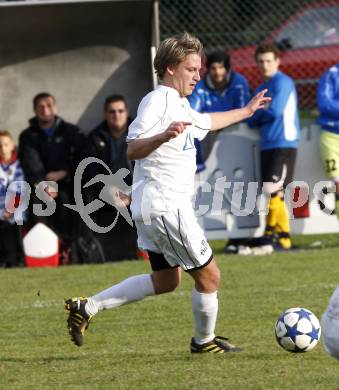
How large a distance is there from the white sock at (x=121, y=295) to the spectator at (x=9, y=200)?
490cm

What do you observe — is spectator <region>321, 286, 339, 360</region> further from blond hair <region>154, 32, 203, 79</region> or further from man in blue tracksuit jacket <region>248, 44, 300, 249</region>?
man in blue tracksuit jacket <region>248, 44, 300, 249</region>

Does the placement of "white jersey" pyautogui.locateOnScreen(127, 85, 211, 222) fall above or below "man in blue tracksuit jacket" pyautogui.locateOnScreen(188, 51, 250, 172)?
below

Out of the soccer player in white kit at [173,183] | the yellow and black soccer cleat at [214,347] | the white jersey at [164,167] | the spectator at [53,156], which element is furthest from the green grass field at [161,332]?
the white jersey at [164,167]

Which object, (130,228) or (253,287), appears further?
(130,228)

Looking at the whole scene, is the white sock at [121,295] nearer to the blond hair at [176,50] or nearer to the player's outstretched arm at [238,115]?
the player's outstretched arm at [238,115]

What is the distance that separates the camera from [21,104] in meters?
12.2

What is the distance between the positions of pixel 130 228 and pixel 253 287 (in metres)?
2.75

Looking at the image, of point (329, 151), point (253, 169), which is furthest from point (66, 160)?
point (329, 151)

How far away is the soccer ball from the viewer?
6.02 meters

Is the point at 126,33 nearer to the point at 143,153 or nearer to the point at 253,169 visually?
the point at 253,169

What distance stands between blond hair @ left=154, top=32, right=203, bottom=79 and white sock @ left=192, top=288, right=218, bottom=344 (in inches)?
51.5

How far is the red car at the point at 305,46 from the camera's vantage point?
16.2 meters

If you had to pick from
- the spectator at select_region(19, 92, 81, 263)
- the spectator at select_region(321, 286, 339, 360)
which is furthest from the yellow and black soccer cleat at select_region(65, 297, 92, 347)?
the spectator at select_region(19, 92, 81, 263)

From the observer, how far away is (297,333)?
6.02 meters
